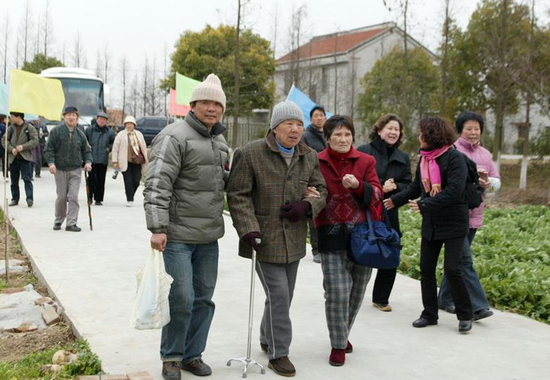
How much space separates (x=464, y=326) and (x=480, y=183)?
129 cm

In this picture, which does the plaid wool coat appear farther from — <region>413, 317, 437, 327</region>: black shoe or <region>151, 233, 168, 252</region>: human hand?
<region>413, 317, 437, 327</region>: black shoe

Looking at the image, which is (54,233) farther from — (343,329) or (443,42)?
(443,42)

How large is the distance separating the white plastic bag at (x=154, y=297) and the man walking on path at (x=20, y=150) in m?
9.64

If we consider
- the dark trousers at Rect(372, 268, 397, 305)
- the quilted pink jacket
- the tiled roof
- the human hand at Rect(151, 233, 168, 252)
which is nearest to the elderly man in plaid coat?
the human hand at Rect(151, 233, 168, 252)

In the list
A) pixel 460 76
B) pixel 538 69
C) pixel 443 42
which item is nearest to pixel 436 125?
pixel 538 69

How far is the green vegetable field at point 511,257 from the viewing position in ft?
21.8

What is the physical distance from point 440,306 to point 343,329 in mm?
1886

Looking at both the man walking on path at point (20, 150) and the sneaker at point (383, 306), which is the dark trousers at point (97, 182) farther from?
the sneaker at point (383, 306)

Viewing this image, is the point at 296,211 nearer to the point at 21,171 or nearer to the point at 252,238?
the point at 252,238

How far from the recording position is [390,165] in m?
6.50

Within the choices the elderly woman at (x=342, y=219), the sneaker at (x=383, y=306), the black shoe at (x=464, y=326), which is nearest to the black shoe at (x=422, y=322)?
the black shoe at (x=464, y=326)

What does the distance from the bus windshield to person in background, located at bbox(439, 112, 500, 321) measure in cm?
1993

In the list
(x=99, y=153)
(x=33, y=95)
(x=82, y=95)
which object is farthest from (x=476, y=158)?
(x=82, y=95)

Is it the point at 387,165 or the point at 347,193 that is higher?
the point at 387,165
